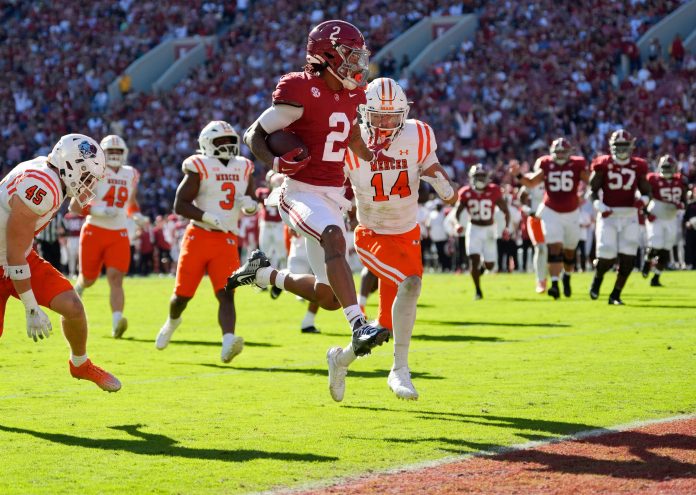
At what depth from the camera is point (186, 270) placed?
34.0 ft

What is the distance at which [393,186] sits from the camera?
7852 mm

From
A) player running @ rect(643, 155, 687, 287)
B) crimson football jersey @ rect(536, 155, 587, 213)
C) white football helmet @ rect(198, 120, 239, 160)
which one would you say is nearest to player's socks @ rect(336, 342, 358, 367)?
white football helmet @ rect(198, 120, 239, 160)

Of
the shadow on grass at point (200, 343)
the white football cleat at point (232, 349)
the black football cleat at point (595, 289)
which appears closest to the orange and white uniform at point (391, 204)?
the white football cleat at point (232, 349)

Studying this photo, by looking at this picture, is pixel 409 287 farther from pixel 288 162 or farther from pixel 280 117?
pixel 280 117

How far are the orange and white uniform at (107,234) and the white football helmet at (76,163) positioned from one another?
17.5 feet

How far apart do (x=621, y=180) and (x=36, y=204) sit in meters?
10.0

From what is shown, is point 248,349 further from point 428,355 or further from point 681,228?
point 681,228

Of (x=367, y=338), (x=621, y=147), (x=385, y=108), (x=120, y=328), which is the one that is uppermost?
(x=621, y=147)

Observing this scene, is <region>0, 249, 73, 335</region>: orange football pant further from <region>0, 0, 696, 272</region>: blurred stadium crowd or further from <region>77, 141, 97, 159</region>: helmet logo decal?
<region>0, 0, 696, 272</region>: blurred stadium crowd

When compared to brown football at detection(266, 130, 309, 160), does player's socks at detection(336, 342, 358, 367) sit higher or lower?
lower

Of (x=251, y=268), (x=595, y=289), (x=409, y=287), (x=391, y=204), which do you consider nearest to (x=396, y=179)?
(x=391, y=204)

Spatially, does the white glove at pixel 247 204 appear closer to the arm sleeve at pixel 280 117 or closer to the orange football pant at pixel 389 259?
the orange football pant at pixel 389 259

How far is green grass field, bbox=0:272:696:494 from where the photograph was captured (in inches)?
220

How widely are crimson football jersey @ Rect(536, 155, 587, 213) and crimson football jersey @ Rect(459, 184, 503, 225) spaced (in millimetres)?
1304
